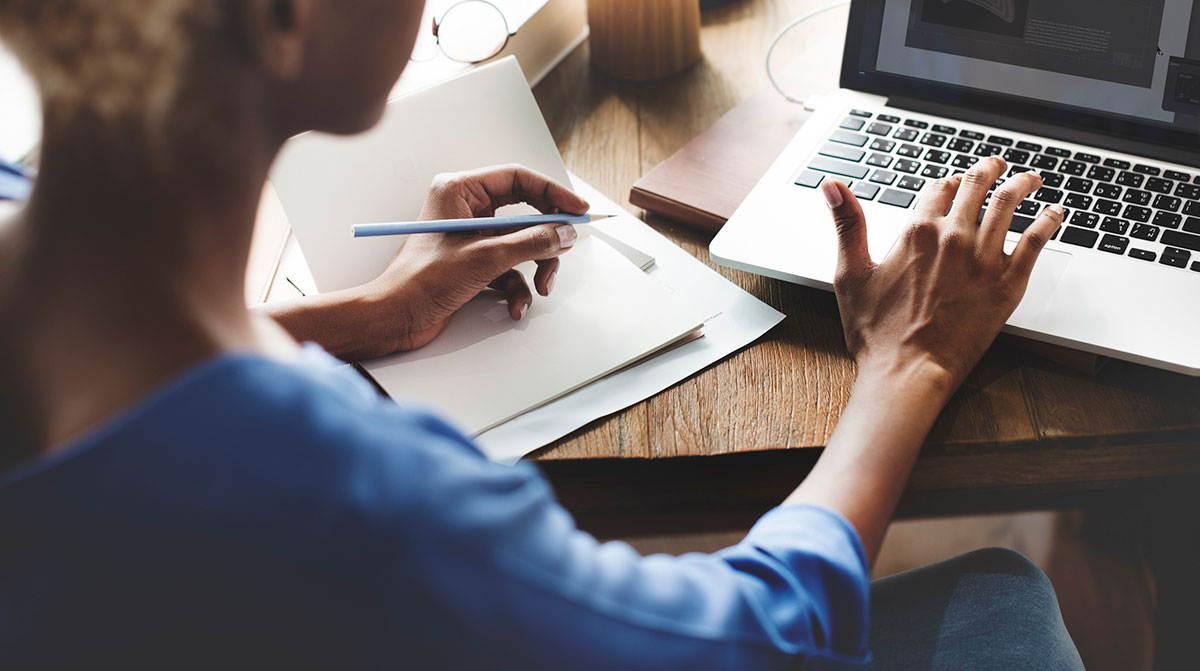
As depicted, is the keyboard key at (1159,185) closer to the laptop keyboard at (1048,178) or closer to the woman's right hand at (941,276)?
the laptop keyboard at (1048,178)

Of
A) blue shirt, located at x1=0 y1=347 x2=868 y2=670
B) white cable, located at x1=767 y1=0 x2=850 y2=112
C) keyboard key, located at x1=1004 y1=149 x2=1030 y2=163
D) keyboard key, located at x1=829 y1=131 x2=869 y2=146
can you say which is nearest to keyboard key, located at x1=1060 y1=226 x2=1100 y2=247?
keyboard key, located at x1=1004 y1=149 x2=1030 y2=163

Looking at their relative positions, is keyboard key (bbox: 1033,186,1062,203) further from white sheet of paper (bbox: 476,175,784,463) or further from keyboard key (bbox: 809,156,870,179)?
white sheet of paper (bbox: 476,175,784,463)

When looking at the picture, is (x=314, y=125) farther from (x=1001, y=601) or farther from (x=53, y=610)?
(x=1001, y=601)

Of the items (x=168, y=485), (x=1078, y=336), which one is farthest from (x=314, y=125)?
(x=1078, y=336)

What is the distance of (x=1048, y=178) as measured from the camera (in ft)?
2.71

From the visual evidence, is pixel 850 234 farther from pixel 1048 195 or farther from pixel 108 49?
pixel 108 49

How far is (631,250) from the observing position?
2.79 ft

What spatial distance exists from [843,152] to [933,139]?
0.30 ft

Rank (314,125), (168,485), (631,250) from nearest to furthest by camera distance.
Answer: (168,485)
(314,125)
(631,250)

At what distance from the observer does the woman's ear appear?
0.36 metres

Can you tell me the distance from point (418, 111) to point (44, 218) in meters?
0.51

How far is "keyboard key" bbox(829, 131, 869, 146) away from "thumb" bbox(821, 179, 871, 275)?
0.58 ft

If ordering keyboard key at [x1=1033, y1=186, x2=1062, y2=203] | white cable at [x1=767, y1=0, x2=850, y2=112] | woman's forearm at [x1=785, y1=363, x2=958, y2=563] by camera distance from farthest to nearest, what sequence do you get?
white cable at [x1=767, y1=0, x2=850, y2=112] → keyboard key at [x1=1033, y1=186, x2=1062, y2=203] → woman's forearm at [x1=785, y1=363, x2=958, y2=563]

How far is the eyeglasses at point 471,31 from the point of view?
102 centimetres
